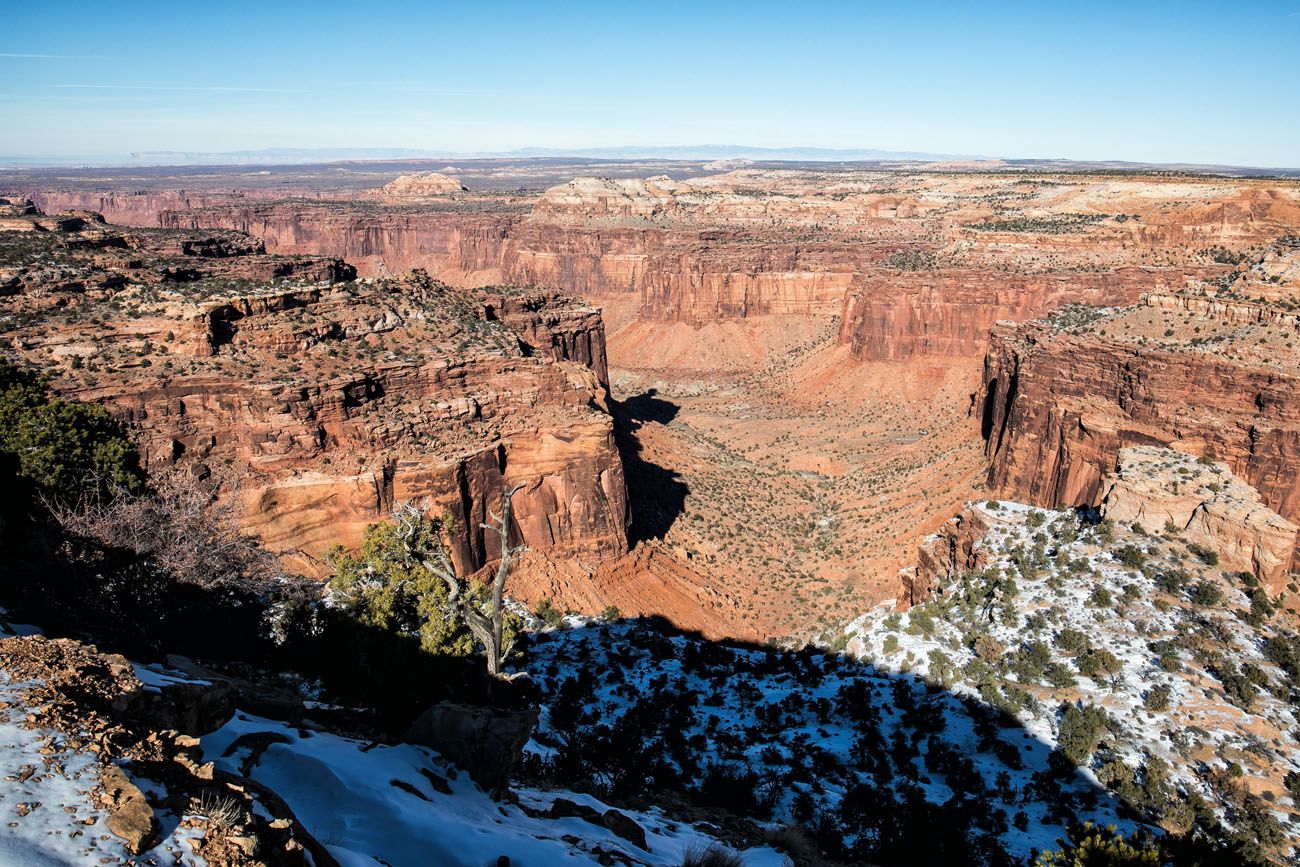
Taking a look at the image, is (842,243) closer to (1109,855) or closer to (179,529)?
(179,529)

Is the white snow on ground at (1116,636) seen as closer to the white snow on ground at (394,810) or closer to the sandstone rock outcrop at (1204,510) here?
the sandstone rock outcrop at (1204,510)

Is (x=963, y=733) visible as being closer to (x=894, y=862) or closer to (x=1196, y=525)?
(x=894, y=862)

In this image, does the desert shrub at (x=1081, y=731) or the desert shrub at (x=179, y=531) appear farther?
the desert shrub at (x=179, y=531)

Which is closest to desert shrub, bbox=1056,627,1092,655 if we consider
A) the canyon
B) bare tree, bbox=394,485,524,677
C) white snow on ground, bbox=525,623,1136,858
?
white snow on ground, bbox=525,623,1136,858

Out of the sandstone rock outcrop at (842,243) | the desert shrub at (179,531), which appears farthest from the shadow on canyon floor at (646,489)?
the sandstone rock outcrop at (842,243)

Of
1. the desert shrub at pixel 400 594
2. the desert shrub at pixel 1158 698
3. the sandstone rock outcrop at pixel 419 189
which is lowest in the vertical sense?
the desert shrub at pixel 1158 698

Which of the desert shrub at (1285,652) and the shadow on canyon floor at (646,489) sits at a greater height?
the desert shrub at (1285,652)

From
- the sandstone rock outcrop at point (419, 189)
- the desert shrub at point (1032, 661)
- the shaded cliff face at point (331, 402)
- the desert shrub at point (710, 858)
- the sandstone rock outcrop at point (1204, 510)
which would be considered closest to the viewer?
the desert shrub at point (710, 858)

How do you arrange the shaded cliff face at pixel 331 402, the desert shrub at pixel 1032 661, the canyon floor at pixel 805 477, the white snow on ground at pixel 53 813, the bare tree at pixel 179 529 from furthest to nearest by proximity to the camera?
1. the canyon floor at pixel 805 477
2. the shaded cliff face at pixel 331 402
3. the desert shrub at pixel 1032 661
4. the bare tree at pixel 179 529
5. the white snow on ground at pixel 53 813
